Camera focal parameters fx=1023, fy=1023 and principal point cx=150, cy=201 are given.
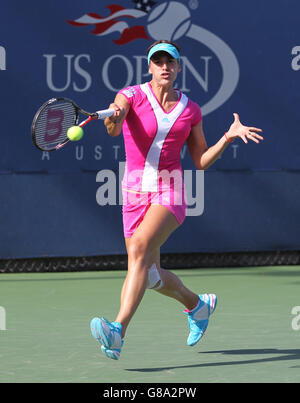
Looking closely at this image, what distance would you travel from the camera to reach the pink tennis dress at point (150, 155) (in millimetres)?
5625

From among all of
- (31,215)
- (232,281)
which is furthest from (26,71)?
(232,281)

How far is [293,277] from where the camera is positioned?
8.92 metres

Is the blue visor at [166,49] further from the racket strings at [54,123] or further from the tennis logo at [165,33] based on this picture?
the tennis logo at [165,33]

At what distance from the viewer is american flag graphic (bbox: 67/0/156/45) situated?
29.4ft

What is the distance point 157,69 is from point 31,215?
358 centimetres

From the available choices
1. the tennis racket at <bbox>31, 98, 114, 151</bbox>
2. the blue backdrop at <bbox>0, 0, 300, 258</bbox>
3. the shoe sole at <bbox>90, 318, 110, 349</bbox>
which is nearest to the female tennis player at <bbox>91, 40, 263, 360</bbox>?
the tennis racket at <bbox>31, 98, 114, 151</bbox>

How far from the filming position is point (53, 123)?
18.2 feet

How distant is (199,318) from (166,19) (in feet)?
12.9

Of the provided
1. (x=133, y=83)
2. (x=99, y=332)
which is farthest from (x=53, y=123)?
(x=133, y=83)

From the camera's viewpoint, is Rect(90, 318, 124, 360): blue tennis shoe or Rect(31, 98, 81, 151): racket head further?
Rect(31, 98, 81, 151): racket head

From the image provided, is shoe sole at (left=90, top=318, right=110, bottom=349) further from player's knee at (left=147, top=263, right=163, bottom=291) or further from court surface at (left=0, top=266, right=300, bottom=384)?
player's knee at (left=147, top=263, right=163, bottom=291)

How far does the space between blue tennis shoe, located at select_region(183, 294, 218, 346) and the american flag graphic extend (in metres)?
3.68

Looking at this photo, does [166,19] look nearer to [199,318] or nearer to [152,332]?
[152,332]

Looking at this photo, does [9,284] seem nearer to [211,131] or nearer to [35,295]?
[35,295]
